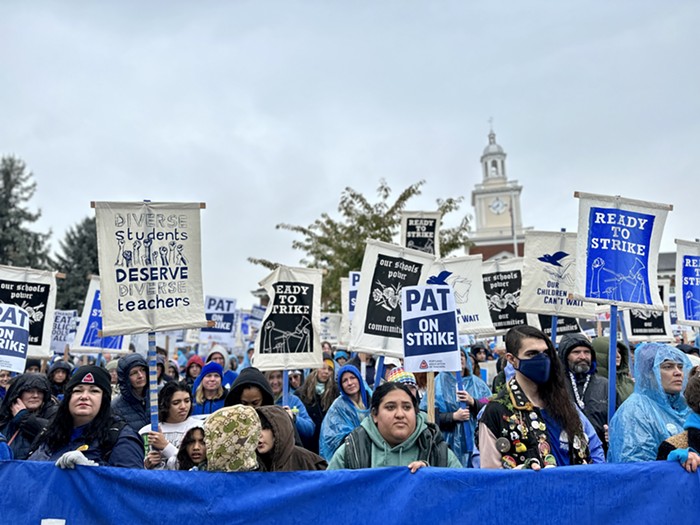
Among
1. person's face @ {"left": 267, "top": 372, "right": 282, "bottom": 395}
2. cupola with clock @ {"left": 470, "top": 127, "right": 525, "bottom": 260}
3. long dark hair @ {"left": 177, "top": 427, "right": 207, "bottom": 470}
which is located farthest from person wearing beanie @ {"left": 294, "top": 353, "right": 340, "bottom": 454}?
cupola with clock @ {"left": 470, "top": 127, "right": 525, "bottom": 260}

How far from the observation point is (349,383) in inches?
254

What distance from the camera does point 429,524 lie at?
3520 millimetres

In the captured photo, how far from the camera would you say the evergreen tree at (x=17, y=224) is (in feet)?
136

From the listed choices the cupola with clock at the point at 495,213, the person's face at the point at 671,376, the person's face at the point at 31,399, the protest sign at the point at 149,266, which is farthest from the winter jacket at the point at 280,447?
the cupola with clock at the point at 495,213

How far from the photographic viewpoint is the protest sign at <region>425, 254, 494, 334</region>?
8.81m

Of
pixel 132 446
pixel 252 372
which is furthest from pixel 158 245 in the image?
pixel 132 446

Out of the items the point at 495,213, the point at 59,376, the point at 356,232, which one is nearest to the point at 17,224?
the point at 356,232

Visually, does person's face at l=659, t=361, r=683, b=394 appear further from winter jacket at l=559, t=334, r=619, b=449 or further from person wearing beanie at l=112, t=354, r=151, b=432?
person wearing beanie at l=112, t=354, r=151, b=432

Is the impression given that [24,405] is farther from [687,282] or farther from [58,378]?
[687,282]

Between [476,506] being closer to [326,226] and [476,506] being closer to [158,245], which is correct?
[158,245]

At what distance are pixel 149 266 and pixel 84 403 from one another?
1424mm

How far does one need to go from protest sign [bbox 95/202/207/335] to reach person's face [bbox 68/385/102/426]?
2.77 feet

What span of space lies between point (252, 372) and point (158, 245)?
1.26m

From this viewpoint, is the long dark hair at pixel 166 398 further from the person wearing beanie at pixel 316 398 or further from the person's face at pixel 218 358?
the person's face at pixel 218 358
